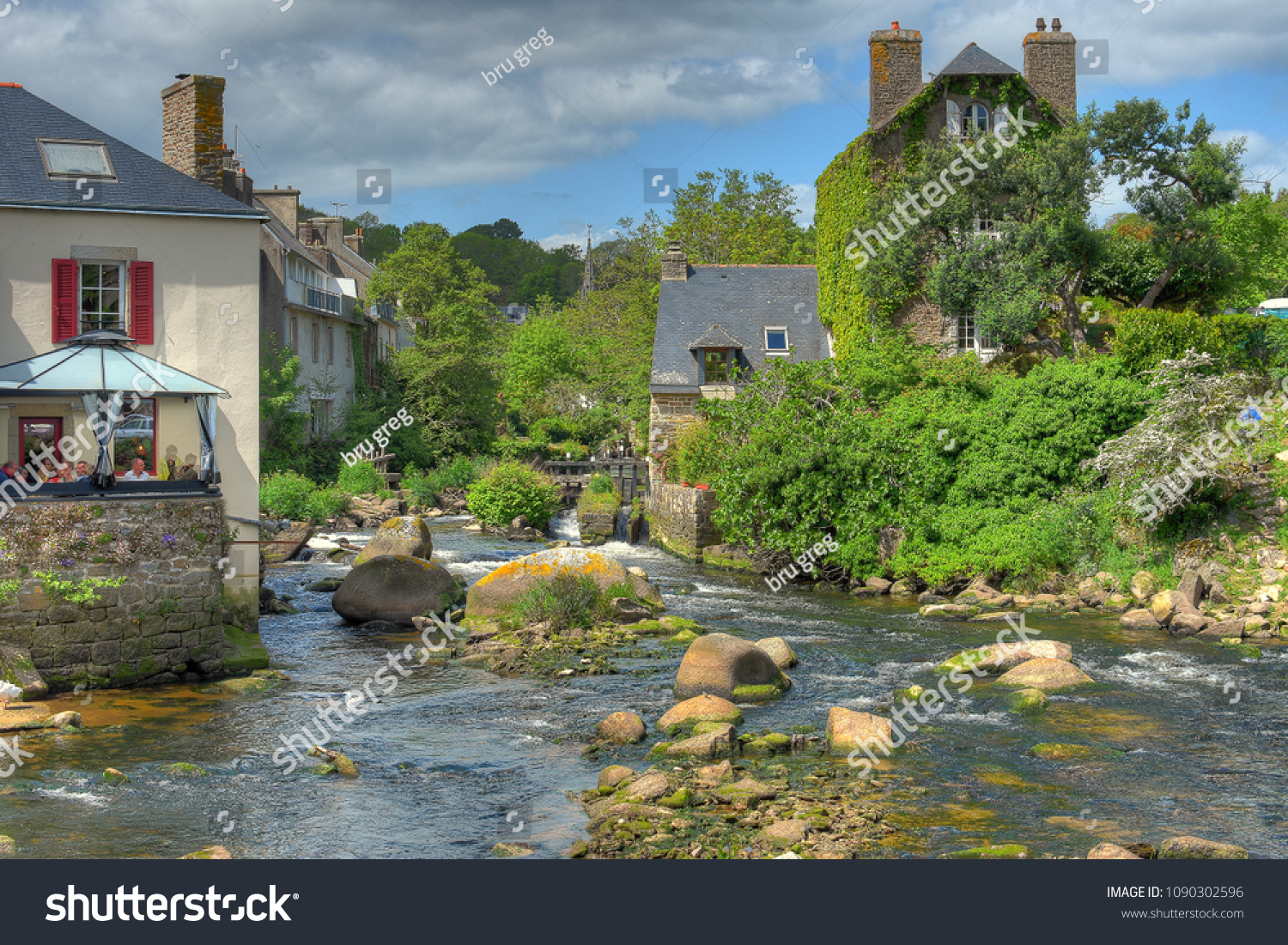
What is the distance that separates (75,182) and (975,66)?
A: 24749 mm

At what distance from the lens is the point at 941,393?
24312mm

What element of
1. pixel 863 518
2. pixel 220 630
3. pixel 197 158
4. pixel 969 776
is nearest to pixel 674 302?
pixel 863 518

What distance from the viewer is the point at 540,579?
61.0ft

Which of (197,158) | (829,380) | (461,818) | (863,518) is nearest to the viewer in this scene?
(461,818)

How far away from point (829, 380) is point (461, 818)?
19.1 meters

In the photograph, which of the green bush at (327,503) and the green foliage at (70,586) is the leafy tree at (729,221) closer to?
the green bush at (327,503)

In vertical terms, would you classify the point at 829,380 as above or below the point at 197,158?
below

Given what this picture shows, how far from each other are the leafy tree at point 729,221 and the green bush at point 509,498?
71.1 ft

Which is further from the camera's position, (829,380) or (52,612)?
(829,380)

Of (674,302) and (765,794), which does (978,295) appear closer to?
(674,302)

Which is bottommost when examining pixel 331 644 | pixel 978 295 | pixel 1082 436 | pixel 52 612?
pixel 331 644

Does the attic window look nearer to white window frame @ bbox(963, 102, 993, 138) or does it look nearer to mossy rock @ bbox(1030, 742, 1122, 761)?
mossy rock @ bbox(1030, 742, 1122, 761)

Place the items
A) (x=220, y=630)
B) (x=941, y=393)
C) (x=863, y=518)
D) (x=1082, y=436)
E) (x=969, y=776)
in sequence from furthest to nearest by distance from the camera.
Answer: (x=941, y=393)
(x=863, y=518)
(x=1082, y=436)
(x=220, y=630)
(x=969, y=776)

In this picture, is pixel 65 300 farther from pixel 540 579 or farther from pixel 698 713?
pixel 698 713
